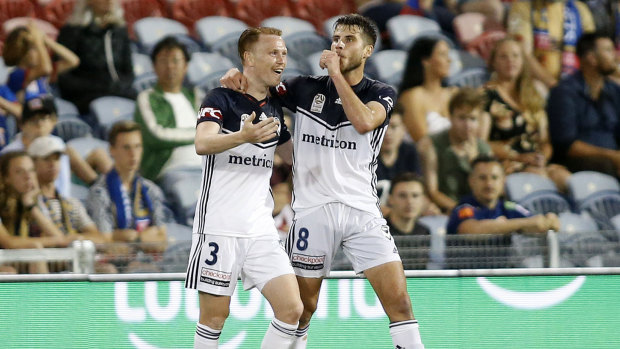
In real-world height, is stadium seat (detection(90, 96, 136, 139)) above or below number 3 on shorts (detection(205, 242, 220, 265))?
above

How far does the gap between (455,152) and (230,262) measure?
395 cm

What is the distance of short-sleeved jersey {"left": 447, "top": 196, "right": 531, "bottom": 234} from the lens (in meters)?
7.20

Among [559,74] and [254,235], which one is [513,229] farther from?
[254,235]

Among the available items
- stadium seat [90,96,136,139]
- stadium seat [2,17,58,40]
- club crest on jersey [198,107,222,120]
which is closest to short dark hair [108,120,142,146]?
stadium seat [90,96,136,139]

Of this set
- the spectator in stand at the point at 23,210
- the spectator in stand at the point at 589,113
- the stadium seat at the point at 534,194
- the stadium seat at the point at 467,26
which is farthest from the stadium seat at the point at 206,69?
the spectator in stand at the point at 589,113

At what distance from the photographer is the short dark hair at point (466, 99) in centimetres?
805

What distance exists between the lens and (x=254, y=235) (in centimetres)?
440

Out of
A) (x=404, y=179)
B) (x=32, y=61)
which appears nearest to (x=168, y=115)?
(x=32, y=61)

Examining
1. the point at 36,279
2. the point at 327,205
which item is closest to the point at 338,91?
the point at 327,205

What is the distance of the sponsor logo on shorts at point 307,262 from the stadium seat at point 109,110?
353 centimetres

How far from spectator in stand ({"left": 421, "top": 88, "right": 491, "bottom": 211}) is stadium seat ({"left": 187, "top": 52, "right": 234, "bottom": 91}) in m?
2.01

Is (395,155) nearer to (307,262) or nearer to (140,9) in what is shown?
(140,9)

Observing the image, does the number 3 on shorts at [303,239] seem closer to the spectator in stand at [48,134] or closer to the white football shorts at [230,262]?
the white football shorts at [230,262]

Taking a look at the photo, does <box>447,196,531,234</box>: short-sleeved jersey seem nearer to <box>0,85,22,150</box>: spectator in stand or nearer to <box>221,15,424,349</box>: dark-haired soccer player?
<box>221,15,424,349</box>: dark-haired soccer player
